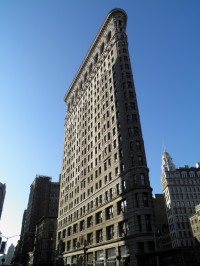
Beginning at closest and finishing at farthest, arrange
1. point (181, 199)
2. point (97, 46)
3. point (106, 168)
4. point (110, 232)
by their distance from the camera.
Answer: point (110, 232) → point (106, 168) → point (97, 46) → point (181, 199)

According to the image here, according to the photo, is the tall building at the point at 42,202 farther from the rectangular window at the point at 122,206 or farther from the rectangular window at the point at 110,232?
the rectangular window at the point at 122,206

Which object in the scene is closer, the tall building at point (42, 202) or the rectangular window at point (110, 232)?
the rectangular window at point (110, 232)

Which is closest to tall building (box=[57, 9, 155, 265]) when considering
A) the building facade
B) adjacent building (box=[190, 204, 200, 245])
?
the building facade

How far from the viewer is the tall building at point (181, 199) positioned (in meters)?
126

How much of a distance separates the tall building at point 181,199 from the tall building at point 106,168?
235 feet

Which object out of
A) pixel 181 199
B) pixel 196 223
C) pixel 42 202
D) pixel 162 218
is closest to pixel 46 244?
pixel 42 202

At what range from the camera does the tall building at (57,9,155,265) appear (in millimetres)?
47969

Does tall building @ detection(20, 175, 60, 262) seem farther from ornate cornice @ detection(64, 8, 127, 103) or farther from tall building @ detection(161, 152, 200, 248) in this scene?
ornate cornice @ detection(64, 8, 127, 103)

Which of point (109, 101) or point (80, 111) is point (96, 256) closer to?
point (109, 101)

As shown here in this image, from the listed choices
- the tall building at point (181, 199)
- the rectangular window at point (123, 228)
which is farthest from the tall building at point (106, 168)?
the tall building at point (181, 199)

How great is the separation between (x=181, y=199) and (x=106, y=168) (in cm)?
9162

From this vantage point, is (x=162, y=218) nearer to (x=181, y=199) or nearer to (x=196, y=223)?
(x=181, y=199)

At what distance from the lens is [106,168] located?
2432 inches

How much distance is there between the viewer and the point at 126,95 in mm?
62781
